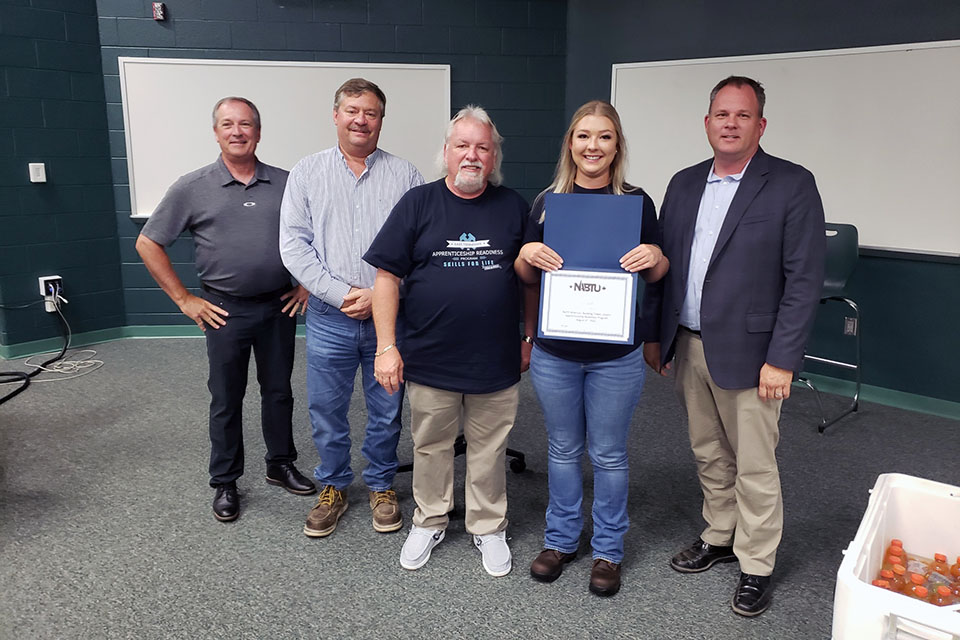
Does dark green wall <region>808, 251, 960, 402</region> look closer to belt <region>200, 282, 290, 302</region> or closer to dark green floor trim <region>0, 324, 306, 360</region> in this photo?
belt <region>200, 282, 290, 302</region>

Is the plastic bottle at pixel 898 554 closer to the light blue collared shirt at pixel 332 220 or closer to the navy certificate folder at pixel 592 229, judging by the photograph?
the navy certificate folder at pixel 592 229

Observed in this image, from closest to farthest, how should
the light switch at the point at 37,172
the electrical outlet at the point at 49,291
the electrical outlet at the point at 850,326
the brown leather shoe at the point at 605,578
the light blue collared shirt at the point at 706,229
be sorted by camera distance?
the light blue collared shirt at the point at 706,229
the brown leather shoe at the point at 605,578
the electrical outlet at the point at 850,326
the light switch at the point at 37,172
the electrical outlet at the point at 49,291

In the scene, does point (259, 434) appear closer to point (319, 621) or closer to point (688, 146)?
point (319, 621)

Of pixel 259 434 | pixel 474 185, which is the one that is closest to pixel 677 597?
pixel 474 185

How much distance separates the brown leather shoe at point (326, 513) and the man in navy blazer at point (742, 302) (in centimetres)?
127

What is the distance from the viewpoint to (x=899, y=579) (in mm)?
1531

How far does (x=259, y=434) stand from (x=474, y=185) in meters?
1.98

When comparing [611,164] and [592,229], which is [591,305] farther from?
[611,164]

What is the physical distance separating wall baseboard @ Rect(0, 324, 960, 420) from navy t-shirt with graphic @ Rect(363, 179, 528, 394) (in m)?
2.77

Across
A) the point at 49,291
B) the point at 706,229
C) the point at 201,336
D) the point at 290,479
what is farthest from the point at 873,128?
the point at 49,291

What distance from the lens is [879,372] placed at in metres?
4.06

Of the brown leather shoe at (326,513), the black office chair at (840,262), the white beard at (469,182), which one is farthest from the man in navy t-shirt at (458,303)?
the black office chair at (840,262)

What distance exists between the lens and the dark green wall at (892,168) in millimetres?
3734

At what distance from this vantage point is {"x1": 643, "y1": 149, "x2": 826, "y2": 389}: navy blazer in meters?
1.93
